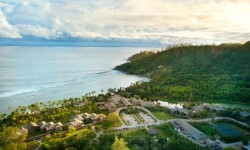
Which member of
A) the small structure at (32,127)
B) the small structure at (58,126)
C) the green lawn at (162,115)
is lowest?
the small structure at (32,127)

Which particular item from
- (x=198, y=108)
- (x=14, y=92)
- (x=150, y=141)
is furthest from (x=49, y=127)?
(x=14, y=92)

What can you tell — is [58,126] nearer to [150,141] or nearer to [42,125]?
[42,125]

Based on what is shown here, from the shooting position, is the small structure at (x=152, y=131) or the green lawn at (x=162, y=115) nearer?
the small structure at (x=152, y=131)

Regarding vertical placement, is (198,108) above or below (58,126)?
above

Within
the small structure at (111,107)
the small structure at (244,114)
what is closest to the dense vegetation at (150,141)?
the small structure at (111,107)

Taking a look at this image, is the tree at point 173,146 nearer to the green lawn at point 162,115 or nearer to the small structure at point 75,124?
the green lawn at point 162,115

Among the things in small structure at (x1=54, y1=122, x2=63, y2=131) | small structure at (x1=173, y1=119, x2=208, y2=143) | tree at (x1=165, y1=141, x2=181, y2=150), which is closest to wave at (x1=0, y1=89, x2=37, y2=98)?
small structure at (x1=54, y1=122, x2=63, y2=131)
